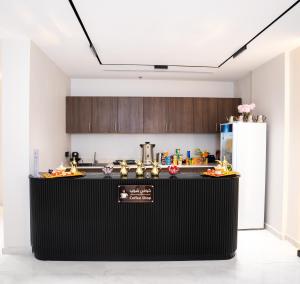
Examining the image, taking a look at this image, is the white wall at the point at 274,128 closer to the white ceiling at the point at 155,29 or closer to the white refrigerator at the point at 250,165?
the white refrigerator at the point at 250,165

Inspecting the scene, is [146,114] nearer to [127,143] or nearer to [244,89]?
[127,143]

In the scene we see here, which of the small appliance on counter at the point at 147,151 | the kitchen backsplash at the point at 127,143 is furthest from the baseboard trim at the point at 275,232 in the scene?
the small appliance on counter at the point at 147,151

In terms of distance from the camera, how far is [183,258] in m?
3.42

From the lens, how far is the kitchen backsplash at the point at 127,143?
5.90 metres

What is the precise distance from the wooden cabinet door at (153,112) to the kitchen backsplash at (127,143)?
423 mm

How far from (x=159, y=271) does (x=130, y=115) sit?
312 centimetres

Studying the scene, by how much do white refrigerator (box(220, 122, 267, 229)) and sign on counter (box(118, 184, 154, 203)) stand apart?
1.82m

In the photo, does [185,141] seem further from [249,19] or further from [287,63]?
[249,19]

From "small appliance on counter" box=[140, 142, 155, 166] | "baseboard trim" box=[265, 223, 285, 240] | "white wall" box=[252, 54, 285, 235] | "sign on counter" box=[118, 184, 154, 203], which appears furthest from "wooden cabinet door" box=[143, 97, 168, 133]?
"baseboard trim" box=[265, 223, 285, 240]

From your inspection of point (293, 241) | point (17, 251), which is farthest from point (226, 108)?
point (17, 251)

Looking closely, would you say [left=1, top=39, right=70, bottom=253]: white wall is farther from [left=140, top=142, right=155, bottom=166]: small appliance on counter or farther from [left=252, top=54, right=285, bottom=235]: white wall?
[left=252, top=54, right=285, bottom=235]: white wall

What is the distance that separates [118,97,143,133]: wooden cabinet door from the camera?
18.1ft

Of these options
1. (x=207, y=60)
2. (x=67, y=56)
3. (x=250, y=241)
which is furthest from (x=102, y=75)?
(x=250, y=241)

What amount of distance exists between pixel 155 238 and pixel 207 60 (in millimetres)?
2784
